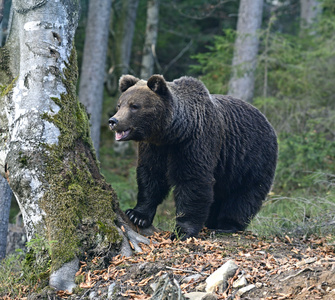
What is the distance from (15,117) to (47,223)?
129 centimetres

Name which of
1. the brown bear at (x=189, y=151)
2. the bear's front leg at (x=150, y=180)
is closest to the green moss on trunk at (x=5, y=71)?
the brown bear at (x=189, y=151)

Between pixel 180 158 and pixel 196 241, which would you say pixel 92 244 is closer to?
pixel 196 241

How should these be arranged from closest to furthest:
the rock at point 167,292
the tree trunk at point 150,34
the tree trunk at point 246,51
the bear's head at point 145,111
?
1. the rock at point 167,292
2. the bear's head at point 145,111
3. the tree trunk at point 246,51
4. the tree trunk at point 150,34

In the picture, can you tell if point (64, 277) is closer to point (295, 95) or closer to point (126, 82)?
point (126, 82)

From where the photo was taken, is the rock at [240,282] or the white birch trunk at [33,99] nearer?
the rock at [240,282]

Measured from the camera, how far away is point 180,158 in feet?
20.6

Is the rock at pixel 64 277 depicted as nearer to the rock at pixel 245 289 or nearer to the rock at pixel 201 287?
the rock at pixel 201 287

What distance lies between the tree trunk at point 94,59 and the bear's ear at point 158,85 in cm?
822

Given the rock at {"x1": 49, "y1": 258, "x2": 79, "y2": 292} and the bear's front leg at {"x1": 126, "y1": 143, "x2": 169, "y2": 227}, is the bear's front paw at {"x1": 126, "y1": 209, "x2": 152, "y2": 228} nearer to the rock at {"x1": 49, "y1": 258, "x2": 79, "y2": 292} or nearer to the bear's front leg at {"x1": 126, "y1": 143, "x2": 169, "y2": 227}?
the bear's front leg at {"x1": 126, "y1": 143, "x2": 169, "y2": 227}

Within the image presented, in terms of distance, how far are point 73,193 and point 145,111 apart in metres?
1.51

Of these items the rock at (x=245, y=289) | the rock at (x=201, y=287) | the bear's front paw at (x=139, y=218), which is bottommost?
the rock at (x=201, y=287)

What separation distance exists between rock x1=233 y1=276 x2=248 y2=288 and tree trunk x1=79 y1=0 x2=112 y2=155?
33.8ft

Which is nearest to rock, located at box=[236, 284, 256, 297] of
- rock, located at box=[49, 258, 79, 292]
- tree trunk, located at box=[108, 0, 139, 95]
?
rock, located at box=[49, 258, 79, 292]

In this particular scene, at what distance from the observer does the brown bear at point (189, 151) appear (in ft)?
20.2
